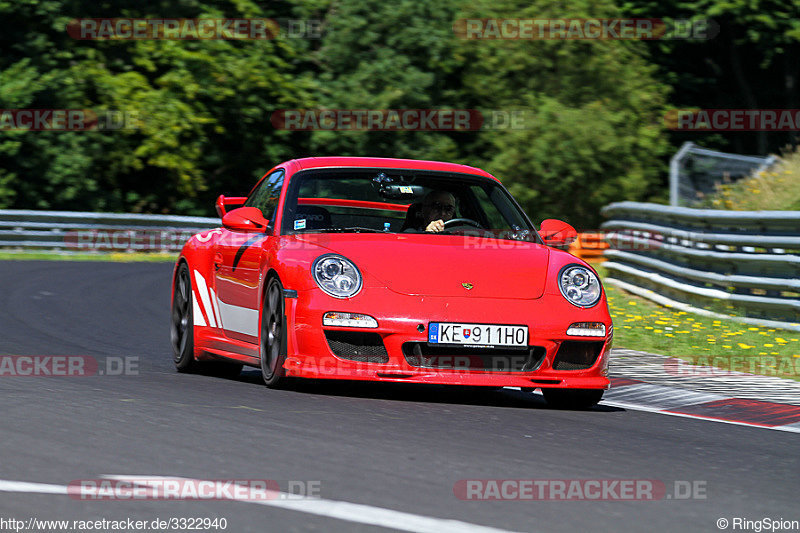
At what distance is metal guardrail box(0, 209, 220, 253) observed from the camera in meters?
28.1

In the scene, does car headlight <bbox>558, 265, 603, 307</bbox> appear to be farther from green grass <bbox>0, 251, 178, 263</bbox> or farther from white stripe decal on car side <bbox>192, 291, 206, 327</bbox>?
green grass <bbox>0, 251, 178, 263</bbox>

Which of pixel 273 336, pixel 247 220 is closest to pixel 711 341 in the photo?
pixel 247 220

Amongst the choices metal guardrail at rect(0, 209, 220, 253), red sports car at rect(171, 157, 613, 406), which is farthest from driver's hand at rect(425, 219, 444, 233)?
metal guardrail at rect(0, 209, 220, 253)

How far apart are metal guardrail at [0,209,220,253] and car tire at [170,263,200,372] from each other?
18.2 metres

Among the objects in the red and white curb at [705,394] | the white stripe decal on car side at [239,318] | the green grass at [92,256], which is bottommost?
the green grass at [92,256]

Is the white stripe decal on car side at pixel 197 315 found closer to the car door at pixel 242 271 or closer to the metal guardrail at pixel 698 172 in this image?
the car door at pixel 242 271

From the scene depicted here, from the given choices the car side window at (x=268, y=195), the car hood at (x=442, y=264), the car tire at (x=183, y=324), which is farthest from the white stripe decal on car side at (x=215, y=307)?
the car hood at (x=442, y=264)

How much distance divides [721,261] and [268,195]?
227 inches

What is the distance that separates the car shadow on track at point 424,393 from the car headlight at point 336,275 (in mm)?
653

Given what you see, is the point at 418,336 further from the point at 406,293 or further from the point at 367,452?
the point at 367,452

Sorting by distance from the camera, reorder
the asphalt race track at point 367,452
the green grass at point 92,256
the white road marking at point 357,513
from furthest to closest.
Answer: the green grass at point 92,256
the asphalt race track at point 367,452
the white road marking at point 357,513

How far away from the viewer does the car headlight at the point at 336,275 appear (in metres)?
7.93

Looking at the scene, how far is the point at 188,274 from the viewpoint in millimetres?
10164

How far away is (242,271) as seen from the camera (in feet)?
29.8
